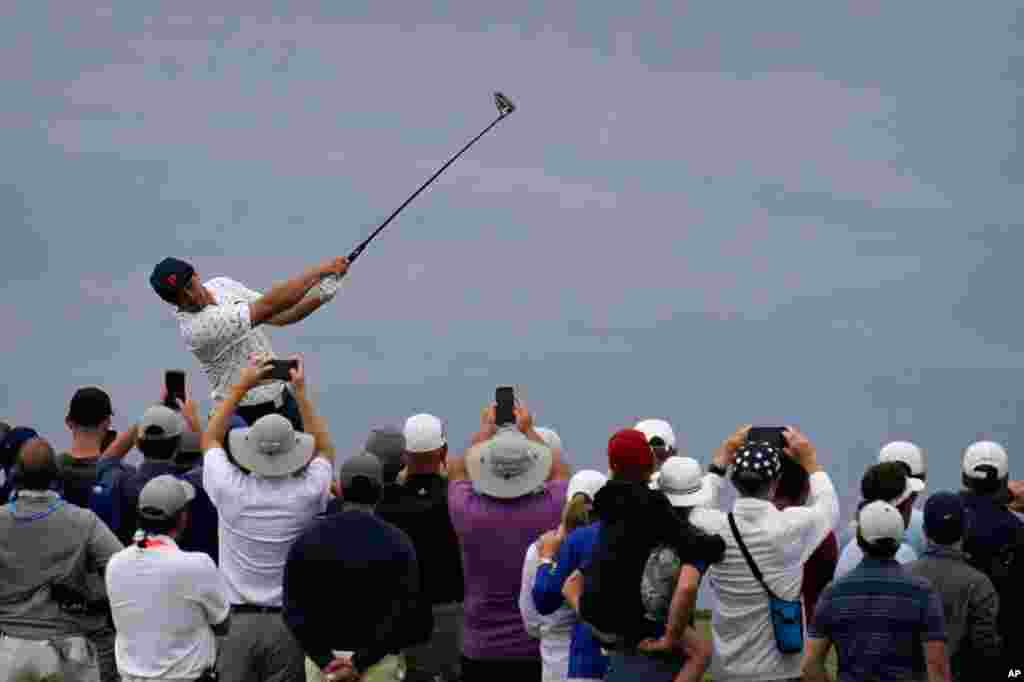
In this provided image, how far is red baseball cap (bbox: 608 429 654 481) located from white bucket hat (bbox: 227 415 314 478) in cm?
260

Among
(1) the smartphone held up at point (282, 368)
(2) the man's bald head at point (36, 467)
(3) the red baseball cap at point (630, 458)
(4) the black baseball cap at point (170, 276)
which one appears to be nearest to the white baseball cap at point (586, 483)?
(3) the red baseball cap at point (630, 458)

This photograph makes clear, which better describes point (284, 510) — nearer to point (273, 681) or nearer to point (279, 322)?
point (273, 681)

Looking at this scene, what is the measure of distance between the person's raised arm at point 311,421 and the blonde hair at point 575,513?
198cm

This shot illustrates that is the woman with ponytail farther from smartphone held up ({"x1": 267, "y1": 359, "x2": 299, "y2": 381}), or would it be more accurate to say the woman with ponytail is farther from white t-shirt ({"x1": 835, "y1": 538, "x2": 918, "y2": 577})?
smartphone held up ({"x1": 267, "y1": 359, "x2": 299, "y2": 381})

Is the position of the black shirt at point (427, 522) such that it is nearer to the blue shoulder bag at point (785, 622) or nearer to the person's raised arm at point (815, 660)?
the blue shoulder bag at point (785, 622)

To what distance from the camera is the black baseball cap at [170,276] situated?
58.1ft

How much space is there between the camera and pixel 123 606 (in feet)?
44.0

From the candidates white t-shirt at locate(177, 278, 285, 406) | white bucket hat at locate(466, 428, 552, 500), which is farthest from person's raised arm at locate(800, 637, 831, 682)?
white t-shirt at locate(177, 278, 285, 406)

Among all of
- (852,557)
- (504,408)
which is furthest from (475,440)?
(852,557)

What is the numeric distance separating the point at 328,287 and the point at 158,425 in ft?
10.9

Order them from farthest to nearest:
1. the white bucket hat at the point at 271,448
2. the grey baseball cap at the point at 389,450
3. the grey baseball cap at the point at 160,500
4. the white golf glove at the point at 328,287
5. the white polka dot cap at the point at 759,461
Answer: the white golf glove at the point at 328,287
the grey baseball cap at the point at 389,450
the white bucket hat at the point at 271,448
the grey baseball cap at the point at 160,500
the white polka dot cap at the point at 759,461

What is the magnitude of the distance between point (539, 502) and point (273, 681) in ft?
8.04

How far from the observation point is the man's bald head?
1428cm

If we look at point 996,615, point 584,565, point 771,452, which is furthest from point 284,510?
point 996,615
